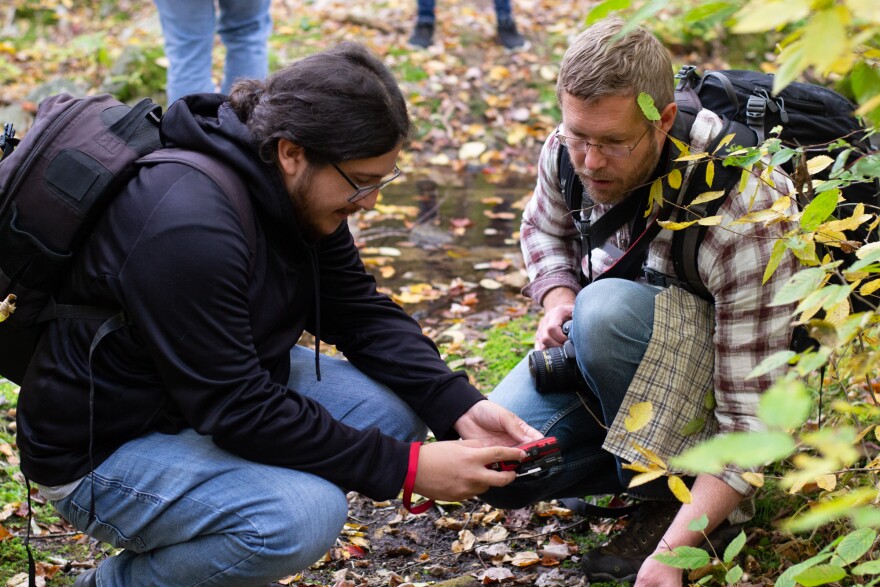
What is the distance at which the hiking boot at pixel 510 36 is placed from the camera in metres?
7.84

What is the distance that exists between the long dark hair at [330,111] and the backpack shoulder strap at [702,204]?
30.1 inches

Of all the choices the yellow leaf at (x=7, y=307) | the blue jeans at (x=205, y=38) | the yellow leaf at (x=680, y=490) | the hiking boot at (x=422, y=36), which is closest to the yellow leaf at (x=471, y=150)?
the hiking boot at (x=422, y=36)

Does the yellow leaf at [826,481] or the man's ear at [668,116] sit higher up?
the man's ear at [668,116]

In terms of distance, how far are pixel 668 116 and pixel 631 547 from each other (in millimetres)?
1201

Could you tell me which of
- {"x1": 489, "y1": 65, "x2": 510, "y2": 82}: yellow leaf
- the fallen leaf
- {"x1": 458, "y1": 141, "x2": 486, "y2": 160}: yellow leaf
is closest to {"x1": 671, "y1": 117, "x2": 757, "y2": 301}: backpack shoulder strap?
the fallen leaf

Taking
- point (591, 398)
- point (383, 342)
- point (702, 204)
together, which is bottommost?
point (591, 398)

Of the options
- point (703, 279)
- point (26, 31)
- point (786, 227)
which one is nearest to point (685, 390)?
point (703, 279)

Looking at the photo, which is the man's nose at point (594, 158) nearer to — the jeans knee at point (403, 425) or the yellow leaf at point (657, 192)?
the yellow leaf at point (657, 192)

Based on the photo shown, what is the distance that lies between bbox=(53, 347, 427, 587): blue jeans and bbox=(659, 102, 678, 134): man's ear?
125 cm

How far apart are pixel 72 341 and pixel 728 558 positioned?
150cm

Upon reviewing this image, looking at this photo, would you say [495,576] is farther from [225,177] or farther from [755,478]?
[225,177]

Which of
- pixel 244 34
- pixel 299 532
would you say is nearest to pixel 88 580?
pixel 299 532

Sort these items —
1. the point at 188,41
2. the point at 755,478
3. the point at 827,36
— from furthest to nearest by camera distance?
1. the point at 188,41
2. the point at 755,478
3. the point at 827,36

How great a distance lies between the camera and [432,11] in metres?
7.80
